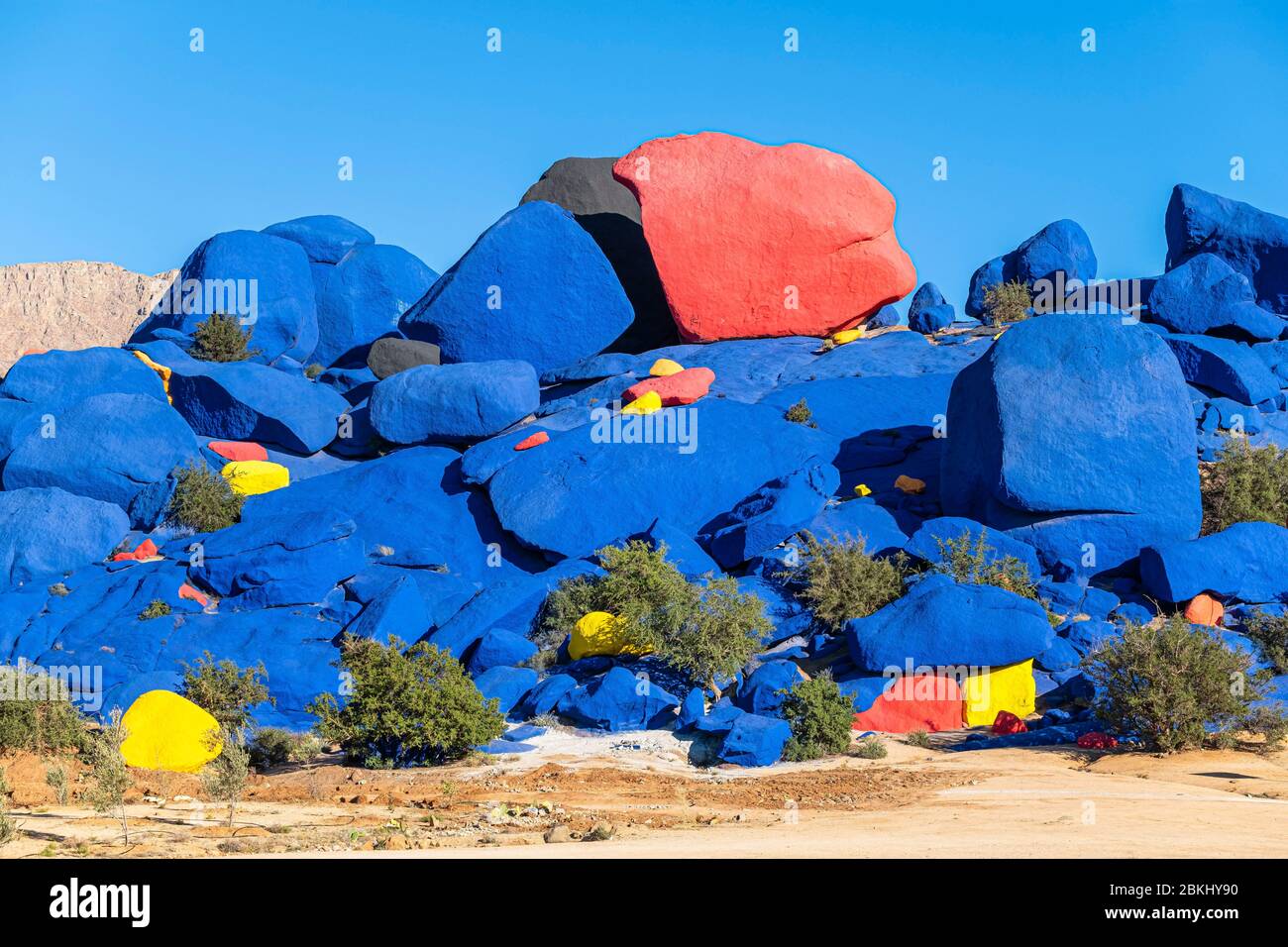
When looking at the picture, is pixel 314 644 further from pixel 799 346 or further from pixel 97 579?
pixel 799 346

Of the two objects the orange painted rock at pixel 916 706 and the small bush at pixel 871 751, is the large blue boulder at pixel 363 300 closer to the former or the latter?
the orange painted rock at pixel 916 706

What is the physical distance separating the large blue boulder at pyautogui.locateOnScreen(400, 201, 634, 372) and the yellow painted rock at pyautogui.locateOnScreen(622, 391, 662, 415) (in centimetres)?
524

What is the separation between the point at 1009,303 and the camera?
102ft

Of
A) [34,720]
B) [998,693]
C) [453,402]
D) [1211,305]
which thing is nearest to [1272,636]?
[998,693]

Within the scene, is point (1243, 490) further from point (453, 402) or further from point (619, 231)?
point (619, 231)

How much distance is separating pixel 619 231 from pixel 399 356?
6.62 meters

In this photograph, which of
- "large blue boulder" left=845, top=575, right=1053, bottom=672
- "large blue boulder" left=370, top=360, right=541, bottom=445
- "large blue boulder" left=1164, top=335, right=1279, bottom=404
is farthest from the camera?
"large blue boulder" left=370, top=360, right=541, bottom=445

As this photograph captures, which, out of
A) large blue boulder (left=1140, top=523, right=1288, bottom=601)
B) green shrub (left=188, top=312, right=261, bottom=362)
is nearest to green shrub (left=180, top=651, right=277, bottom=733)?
large blue boulder (left=1140, top=523, right=1288, bottom=601)

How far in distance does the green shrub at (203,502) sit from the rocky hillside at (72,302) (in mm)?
52356

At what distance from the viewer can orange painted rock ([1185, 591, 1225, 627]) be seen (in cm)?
1872

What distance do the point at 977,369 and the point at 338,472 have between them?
12541mm

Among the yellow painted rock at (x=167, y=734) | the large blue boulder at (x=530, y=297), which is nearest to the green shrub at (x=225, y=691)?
the yellow painted rock at (x=167, y=734)

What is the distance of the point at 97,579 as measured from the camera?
22.1 meters

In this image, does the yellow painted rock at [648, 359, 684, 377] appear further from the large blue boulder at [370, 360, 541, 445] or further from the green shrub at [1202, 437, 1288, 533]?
the green shrub at [1202, 437, 1288, 533]
